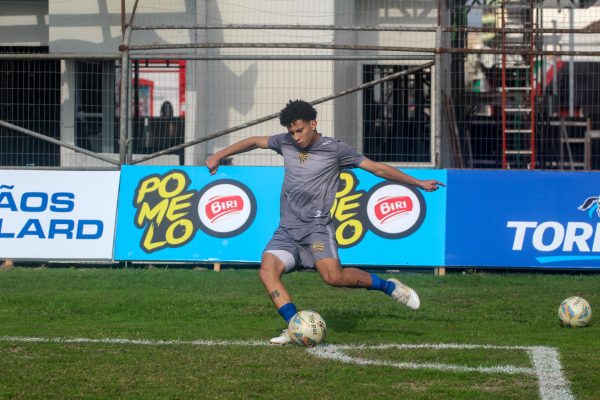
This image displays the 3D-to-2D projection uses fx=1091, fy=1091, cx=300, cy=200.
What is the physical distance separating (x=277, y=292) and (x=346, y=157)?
4.29 feet

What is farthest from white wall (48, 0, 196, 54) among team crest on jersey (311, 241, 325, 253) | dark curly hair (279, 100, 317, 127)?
team crest on jersey (311, 241, 325, 253)

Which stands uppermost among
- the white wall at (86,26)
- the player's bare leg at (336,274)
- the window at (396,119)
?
the white wall at (86,26)

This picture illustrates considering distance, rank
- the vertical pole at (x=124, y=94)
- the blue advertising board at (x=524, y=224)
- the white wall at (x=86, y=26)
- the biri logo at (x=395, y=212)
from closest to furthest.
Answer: the blue advertising board at (x=524, y=224), the biri logo at (x=395, y=212), the vertical pole at (x=124, y=94), the white wall at (x=86, y=26)

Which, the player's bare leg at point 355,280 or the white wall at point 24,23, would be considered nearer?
the player's bare leg at point 355,280

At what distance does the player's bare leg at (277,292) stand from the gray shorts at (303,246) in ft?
0.40

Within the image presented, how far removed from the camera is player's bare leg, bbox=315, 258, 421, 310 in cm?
891

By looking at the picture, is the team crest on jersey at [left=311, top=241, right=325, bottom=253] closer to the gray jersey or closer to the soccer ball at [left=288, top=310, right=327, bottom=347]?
the gray jersey

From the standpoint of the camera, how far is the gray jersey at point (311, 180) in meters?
9.03

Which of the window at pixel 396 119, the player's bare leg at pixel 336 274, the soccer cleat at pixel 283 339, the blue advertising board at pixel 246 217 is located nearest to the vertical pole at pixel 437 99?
the blue advertising board at pixel 246 217

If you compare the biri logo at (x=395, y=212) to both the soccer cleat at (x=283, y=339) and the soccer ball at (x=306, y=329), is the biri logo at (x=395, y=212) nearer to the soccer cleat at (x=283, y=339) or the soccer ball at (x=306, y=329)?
the soccer cleat at (x=283, y=339)

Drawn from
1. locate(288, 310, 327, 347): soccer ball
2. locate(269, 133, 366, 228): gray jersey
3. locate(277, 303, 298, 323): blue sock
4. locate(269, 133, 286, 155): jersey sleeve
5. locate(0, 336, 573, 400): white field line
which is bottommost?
locate(0, 336, 573, 400): white field line

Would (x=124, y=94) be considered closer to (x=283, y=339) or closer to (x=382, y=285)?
(x=382, y=285)

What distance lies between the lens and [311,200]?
9.08m

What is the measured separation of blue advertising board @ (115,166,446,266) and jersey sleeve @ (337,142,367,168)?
17.7 ft
